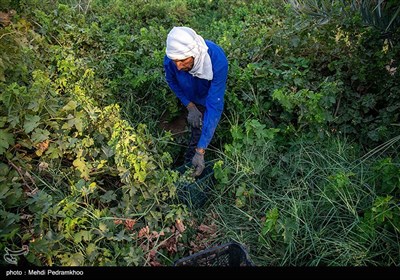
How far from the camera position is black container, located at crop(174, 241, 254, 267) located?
8.14ft

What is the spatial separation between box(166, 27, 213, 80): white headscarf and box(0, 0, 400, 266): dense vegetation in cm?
61

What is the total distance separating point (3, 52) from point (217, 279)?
253 centimetres

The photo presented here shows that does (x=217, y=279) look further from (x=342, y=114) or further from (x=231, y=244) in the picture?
(x=342, y=114)

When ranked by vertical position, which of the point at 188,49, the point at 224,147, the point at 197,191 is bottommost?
the point at 197,191

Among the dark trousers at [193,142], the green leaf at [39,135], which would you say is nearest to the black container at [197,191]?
the dark trousers at [193,142]

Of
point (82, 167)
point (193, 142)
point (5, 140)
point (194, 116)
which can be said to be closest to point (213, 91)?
point (194, 116)

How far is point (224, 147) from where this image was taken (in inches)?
144

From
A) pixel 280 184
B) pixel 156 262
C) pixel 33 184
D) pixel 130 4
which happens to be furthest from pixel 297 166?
pixel 130 4

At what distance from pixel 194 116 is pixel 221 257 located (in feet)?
4.83

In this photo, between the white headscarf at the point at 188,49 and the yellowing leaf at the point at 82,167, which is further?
the white headscarf at the point at 188,49

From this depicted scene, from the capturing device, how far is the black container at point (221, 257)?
2.48 m

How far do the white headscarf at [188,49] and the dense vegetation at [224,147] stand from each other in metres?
0.61

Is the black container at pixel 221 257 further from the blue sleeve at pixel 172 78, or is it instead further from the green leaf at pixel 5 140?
the blue sleeve at pixel 172 78

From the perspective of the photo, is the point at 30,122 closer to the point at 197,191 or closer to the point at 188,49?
the point at 188,49
